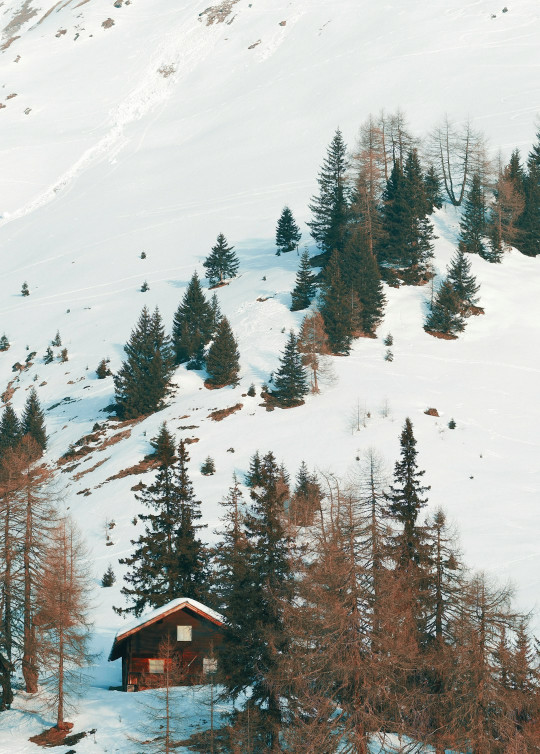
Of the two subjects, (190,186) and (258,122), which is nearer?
(190,186)

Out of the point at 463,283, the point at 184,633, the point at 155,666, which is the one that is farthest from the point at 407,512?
the point at 463,283

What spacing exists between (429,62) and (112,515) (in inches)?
4642

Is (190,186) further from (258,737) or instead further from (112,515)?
(258,737)

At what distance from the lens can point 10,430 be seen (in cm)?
6184

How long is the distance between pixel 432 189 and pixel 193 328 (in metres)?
35.2

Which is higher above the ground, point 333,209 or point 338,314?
point 333,209

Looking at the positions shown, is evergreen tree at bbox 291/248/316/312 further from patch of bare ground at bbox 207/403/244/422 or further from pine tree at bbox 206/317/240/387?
patch of bare ground at bbox 207/403/244/422

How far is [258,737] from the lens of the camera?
929 inches

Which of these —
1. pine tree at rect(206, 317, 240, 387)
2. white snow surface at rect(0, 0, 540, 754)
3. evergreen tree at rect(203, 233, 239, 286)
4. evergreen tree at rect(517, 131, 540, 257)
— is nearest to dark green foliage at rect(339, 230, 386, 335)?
white snow surface at rect(0, 0, 540, 754)

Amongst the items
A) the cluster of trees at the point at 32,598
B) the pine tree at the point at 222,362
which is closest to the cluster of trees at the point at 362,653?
the cluster of trees at the point at 32,598

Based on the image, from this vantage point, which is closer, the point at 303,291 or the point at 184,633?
the point at 184,633

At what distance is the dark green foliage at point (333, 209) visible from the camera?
7762 cm

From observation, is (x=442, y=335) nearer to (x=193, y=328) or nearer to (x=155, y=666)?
(x=193, y=328)

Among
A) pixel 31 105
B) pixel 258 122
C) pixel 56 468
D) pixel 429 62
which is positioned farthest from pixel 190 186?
pixel 56 468
